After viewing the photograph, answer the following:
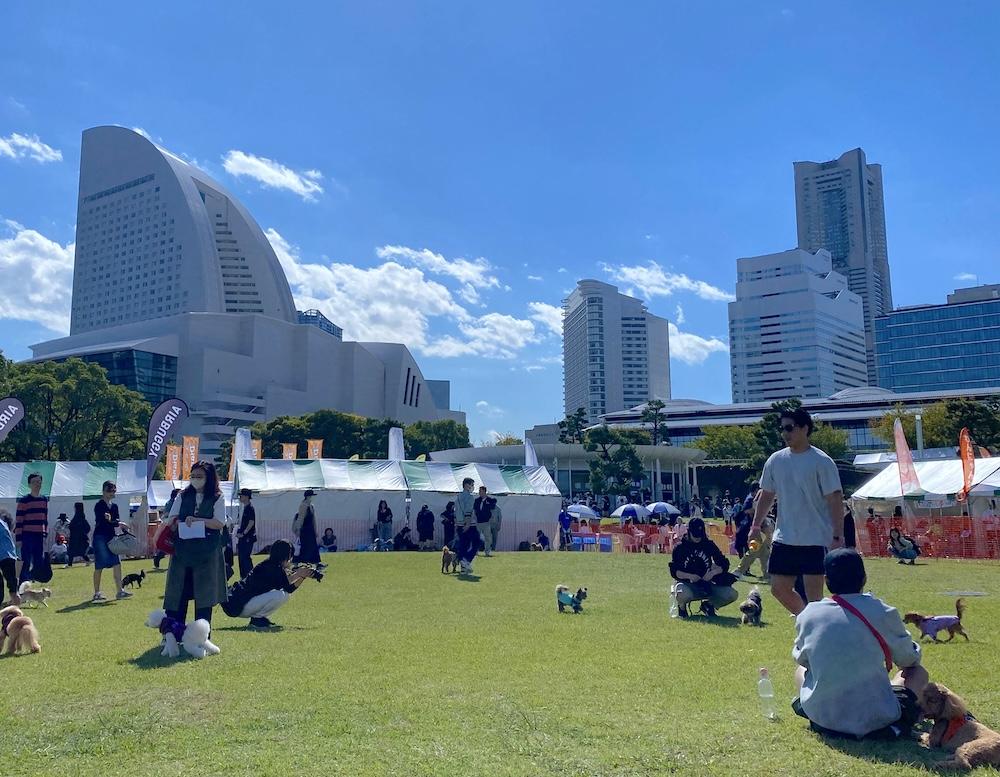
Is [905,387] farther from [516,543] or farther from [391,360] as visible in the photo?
[516,543]

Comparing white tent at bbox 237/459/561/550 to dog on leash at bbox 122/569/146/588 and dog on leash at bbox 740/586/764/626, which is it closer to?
dog on leash at bbox 122/569/146/588

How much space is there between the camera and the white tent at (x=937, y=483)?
22.0m

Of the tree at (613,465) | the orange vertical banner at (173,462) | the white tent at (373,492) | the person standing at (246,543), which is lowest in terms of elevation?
the person standing at (246,543)

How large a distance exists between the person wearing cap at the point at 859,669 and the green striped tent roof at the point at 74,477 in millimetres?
21519

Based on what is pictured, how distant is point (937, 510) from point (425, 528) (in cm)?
1604

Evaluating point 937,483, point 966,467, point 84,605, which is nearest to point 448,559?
point 84,605

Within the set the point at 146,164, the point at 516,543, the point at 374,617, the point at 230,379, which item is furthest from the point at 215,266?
the point at 374,617

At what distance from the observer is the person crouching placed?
8.48 meters

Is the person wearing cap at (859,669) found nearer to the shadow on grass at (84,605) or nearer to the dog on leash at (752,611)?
the dog on leash at (752,611)

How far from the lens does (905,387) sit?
15350 centimetres

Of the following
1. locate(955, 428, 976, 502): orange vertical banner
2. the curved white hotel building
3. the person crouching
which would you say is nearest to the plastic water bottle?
the person crouching

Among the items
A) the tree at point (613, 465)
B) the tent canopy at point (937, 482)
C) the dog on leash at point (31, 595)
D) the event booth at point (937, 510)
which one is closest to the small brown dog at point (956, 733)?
the dog on leash at point (31, 595)

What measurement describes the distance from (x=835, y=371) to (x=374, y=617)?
190501 millimetres

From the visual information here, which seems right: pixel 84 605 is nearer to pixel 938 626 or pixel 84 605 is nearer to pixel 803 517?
pixel 803 517
